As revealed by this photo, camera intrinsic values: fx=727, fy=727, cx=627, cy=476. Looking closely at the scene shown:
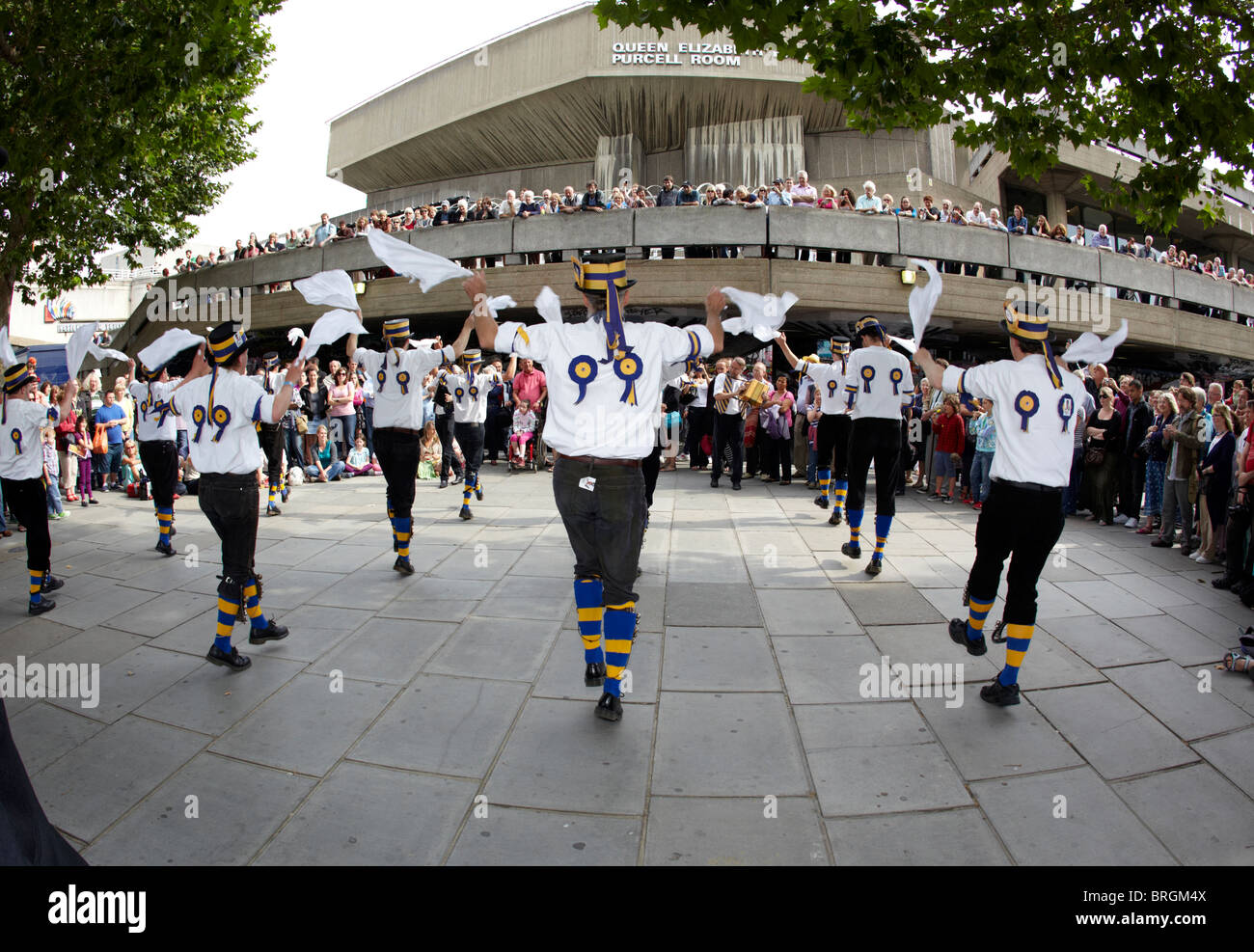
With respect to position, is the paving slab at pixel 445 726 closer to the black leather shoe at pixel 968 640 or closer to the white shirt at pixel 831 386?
the black leather shoe at pixel 968 640

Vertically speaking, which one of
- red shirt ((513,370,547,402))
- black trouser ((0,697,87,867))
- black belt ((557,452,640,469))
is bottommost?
black trouser ((0,697,87,867))

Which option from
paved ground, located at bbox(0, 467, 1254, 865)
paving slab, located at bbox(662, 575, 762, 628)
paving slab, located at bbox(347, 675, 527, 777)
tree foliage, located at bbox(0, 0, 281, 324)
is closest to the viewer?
paved ground, located at bbox(0, 467, 1254, 865)

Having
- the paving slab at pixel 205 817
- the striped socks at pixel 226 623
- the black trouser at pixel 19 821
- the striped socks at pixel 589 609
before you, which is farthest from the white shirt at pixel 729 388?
the black trouser at pixel 19 821

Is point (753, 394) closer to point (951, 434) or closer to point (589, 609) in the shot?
point (951, 434)

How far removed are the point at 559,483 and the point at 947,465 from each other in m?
9.39

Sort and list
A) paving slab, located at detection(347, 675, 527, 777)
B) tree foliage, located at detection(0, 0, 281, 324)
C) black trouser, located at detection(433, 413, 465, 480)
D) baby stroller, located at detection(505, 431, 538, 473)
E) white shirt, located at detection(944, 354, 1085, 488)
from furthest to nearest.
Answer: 1. baby stroller, located at detection(505, 431, 538, 473)
2. black trouser, located at detection(433, 413, 465, 480)
3. tree foliage, located at detection(0, 0, 281, 324)
4. white shirt, located at detection(944, 354, 1085, 488)
5. paving slab, located at detection(347, 675, 527, 777)

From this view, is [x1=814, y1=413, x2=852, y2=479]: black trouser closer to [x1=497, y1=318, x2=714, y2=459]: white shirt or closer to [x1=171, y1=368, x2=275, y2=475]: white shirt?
[x1=497, y1=318, x2=714, y2=459]: white shirt

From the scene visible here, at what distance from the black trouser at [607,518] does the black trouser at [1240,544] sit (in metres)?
6.04

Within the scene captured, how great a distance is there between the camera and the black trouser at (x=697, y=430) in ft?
46.4

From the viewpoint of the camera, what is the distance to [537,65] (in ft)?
103

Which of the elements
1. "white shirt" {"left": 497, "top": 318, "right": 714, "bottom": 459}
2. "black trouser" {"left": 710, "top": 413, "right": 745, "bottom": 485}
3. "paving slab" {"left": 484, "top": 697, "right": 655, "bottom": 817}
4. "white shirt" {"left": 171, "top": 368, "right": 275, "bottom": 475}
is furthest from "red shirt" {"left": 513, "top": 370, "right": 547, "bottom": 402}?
"paving slab" {"left": 484, "top": 697, "right": 655, "bottom": 817}

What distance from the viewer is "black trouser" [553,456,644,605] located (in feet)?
13.3

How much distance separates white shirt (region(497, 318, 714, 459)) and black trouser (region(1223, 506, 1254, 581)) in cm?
575
